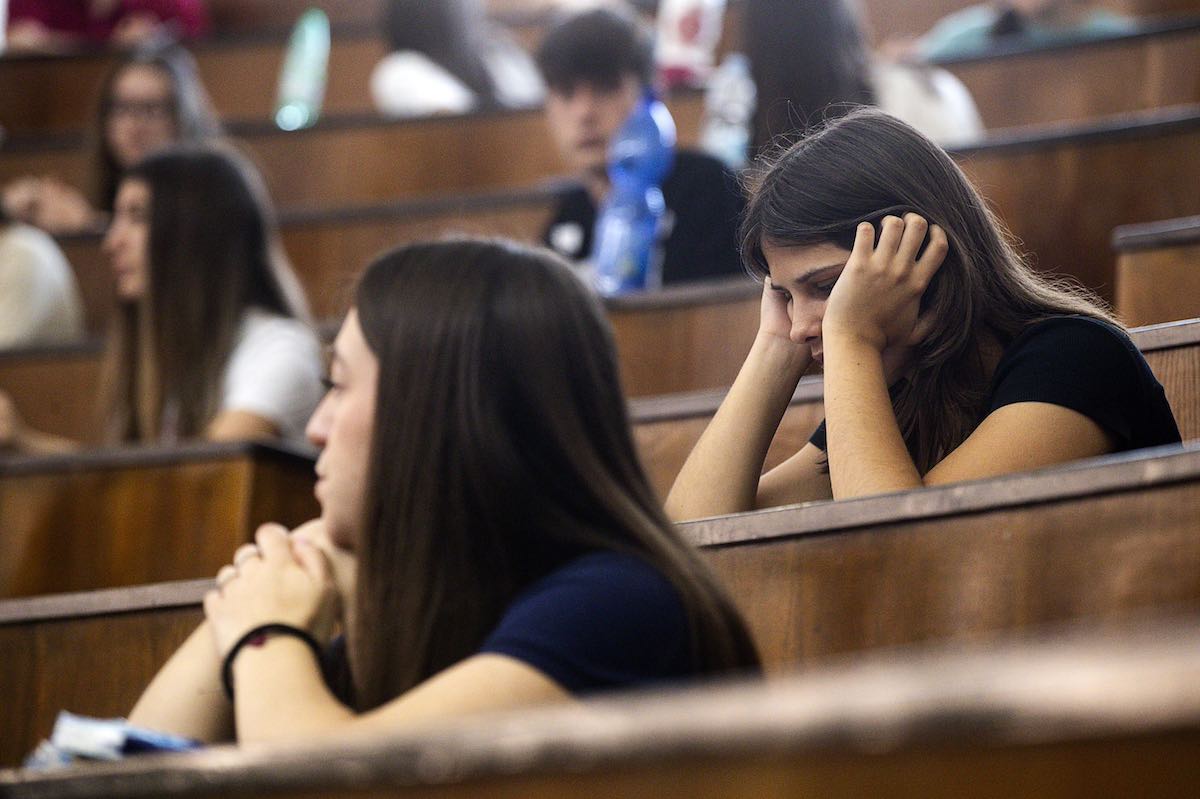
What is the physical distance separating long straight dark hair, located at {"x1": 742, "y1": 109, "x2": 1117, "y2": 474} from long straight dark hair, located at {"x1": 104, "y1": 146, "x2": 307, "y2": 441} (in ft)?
2.72

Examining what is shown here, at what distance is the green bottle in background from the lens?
284 cm

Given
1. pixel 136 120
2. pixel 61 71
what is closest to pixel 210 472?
pixel 136 120

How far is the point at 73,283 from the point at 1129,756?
200 cm

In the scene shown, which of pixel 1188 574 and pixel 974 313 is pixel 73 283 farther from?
pixel 1188 574

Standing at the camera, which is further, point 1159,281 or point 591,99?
point 591,99

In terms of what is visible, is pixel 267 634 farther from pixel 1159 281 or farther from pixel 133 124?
pixel 133 124

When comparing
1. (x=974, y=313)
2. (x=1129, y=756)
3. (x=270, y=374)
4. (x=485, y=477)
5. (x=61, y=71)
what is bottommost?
(x=1129, y=756)

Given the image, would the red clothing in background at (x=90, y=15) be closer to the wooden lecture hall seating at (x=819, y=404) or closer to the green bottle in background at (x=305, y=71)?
the green bottle in background at (x=305, y=71)

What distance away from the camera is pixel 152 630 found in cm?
100

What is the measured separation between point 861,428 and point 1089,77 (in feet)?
3.78

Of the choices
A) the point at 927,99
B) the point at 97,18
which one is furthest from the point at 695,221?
the point at 97,18

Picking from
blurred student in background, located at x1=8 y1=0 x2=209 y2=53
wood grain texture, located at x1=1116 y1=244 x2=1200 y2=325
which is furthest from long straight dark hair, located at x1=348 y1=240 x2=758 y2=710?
blurred student in background, located at x1=8 y1=0 x2=209 y2=53

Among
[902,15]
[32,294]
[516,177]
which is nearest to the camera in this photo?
[32,294]

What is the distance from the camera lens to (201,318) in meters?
1.59
